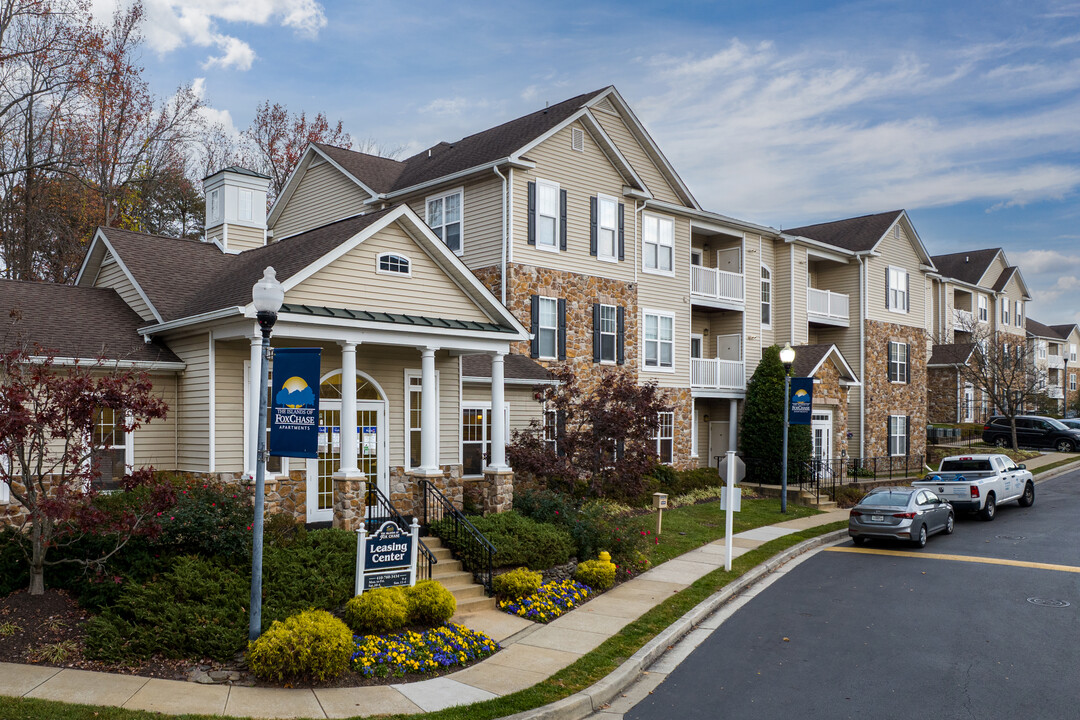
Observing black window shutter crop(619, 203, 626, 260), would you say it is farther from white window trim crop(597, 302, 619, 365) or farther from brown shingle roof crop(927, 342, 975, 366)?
brown shingle roof crop(927, 342, 975, 366)

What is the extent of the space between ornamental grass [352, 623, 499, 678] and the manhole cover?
29.9 ft

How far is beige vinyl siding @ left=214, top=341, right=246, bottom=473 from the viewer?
1467cm

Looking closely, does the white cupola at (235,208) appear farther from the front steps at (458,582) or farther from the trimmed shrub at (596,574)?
the trimmed shrub at (596,574)

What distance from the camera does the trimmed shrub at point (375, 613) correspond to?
11.0 m

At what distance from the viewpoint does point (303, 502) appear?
1536 cm

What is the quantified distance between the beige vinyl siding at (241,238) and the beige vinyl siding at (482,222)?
5668mm

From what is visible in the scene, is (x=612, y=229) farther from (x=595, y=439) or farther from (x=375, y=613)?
(x=375, y=613)

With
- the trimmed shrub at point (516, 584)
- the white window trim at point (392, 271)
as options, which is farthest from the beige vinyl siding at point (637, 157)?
the trimmed shrub at point (516, 584)

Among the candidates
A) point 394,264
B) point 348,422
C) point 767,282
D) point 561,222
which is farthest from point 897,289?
point 348,422

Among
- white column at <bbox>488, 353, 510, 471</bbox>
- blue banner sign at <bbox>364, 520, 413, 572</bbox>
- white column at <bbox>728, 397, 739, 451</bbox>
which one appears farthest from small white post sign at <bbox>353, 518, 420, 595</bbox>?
white column at <bbox>728, 397, 739, 451</bbox>

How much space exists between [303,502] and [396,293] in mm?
4240

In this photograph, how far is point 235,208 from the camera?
2262 centimetres

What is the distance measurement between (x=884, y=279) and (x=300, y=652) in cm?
3428

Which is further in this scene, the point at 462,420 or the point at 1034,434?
the point at 1034,434
